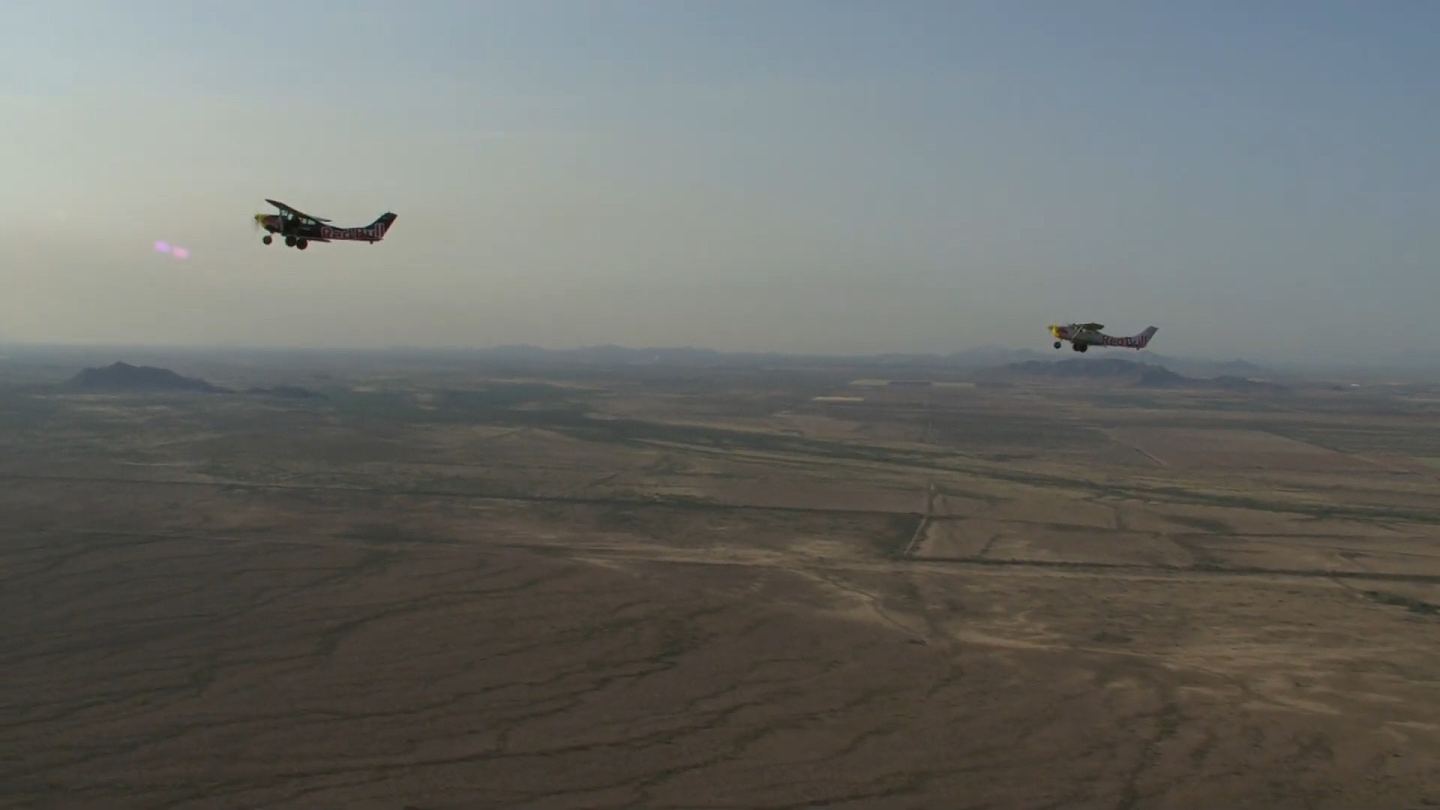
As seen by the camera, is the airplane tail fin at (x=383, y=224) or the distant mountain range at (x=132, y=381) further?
the distant mountain range at (x=132, y=381)

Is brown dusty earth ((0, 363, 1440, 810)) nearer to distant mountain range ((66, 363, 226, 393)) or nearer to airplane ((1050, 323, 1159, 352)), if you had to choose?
airplane ((1050, 323, 1159, 352))

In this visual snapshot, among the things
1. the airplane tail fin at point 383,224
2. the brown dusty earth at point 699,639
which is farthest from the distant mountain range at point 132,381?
the airplane tail fin at point 383,224

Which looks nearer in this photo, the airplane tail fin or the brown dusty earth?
the brown dusty earth

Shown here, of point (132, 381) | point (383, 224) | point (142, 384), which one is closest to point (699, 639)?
point (383, 224)

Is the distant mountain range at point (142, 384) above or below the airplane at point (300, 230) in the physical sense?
below

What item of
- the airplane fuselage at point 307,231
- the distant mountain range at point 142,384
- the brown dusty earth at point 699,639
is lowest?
the brown dusty earth at point 699,639

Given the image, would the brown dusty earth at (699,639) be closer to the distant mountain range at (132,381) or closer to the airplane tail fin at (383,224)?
the airplane tail fin at (383,224)

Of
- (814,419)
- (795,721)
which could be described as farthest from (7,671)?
(814,419)

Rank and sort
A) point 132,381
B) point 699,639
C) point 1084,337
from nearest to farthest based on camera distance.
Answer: point 699,639 → point 1084,337 → point 132,381

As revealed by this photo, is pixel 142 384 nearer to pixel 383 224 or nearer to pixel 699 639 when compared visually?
pixel 383 224

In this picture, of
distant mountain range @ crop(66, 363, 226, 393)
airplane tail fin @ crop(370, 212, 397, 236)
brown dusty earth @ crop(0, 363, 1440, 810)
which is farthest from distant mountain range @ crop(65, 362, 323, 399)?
airplane tail fin @ crop(370, 212, 397, 236)
